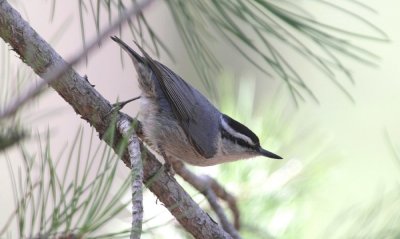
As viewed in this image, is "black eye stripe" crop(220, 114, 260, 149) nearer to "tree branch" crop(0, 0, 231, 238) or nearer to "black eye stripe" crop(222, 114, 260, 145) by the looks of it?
"black eye stripe" crop(222, 114, 260, 145)

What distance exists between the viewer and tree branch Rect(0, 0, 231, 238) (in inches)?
42.1

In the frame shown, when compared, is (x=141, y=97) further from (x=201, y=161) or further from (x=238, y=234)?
(x=238, y=234)

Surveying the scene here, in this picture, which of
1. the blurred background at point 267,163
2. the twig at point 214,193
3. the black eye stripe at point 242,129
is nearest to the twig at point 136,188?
the blurred background at point 267,163

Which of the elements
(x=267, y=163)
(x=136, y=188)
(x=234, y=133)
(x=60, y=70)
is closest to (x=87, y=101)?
(x=60, y=70)

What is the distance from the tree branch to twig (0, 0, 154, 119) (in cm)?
1

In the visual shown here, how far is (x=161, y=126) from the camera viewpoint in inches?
67.1

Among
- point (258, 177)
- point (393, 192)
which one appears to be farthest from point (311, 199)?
point (393, 192)

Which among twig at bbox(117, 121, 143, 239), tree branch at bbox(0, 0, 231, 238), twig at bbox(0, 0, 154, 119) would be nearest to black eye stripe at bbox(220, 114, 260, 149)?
tree branch at bbox(0, 0, 231, 238)

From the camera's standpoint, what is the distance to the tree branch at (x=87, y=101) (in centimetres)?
107

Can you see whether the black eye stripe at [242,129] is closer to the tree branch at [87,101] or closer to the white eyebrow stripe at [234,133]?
the white eyebrow stripe at [234,133]

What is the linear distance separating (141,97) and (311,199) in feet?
1.74

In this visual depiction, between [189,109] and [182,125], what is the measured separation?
0.05 meters

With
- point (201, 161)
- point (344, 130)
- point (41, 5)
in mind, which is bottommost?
point (344, 130)

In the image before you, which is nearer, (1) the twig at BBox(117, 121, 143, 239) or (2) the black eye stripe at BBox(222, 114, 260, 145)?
(1) the twig at BBox(117, 121, 143, 239)
